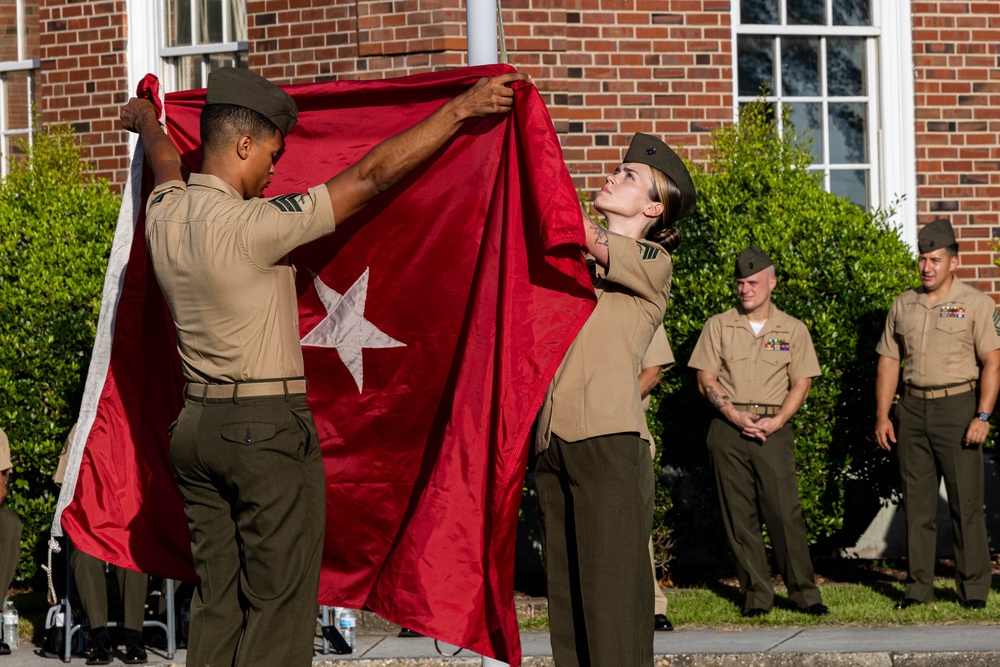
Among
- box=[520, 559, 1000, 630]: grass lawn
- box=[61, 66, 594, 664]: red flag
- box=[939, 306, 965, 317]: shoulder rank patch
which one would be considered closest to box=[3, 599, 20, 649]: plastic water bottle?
box=[520, 559, 1000, 630]: grass lawn

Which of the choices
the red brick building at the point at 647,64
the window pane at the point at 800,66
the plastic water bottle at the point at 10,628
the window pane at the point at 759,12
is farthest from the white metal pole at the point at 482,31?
the window pane at the point at 800,66

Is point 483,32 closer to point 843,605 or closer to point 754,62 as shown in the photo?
point 843,605

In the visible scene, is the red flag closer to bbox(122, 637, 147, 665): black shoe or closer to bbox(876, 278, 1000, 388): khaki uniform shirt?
bbox(122, 637, 147, 665): black shoe

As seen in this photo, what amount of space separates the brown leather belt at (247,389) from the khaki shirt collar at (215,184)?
61cm

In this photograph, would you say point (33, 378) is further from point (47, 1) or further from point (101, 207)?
point (47, 1)

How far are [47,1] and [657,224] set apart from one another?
8.69 m

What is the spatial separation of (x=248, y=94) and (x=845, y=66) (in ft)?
27.8

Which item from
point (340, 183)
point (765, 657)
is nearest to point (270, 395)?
point (340, 183)

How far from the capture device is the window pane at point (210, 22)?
38.8 ft

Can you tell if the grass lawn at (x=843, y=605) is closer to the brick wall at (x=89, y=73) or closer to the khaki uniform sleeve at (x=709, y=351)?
the khaki uniform sleeve at (x=709, y=351)

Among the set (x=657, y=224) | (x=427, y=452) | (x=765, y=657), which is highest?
(x=657, y=224)

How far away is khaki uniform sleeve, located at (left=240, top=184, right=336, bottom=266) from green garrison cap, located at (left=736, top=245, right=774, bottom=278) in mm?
4918

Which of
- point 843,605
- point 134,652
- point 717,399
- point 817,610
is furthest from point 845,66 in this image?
point 134,652

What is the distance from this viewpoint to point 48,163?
11078 millimetres
